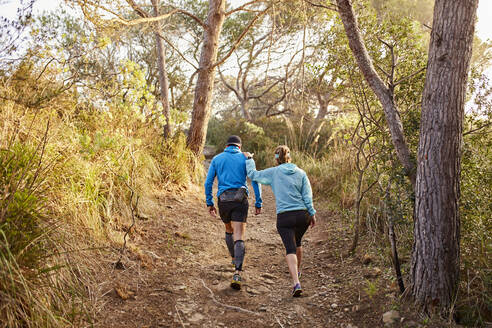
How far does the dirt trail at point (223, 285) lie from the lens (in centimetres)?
320

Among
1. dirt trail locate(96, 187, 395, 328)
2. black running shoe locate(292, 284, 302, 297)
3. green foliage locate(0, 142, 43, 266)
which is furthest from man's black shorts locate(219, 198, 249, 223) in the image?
green foliage locate(0, 142, 43, 266)

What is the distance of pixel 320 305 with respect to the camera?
362 centimetres

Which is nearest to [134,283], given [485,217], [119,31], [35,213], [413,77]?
[35,213]

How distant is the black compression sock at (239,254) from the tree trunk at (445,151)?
6.35 ft

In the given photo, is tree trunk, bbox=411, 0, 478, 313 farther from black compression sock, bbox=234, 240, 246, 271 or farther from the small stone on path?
black compression sock, bbox=234, 240, 246, 271

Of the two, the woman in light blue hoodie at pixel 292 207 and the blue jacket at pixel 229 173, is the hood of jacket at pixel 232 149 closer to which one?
the blue jacket at pixel 229 173

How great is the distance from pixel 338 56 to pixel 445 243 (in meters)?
2.74

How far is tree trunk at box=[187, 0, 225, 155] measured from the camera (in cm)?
753

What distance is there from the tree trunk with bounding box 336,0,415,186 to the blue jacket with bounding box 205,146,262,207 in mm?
1739

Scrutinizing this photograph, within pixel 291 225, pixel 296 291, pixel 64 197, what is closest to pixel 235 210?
pixel 291 225

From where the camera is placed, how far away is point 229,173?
423 centimetres

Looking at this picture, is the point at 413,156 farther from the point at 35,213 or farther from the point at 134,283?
the point at 35,213

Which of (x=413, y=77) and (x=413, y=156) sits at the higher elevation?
(x=413, y=77)

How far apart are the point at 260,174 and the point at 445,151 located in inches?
80.8
